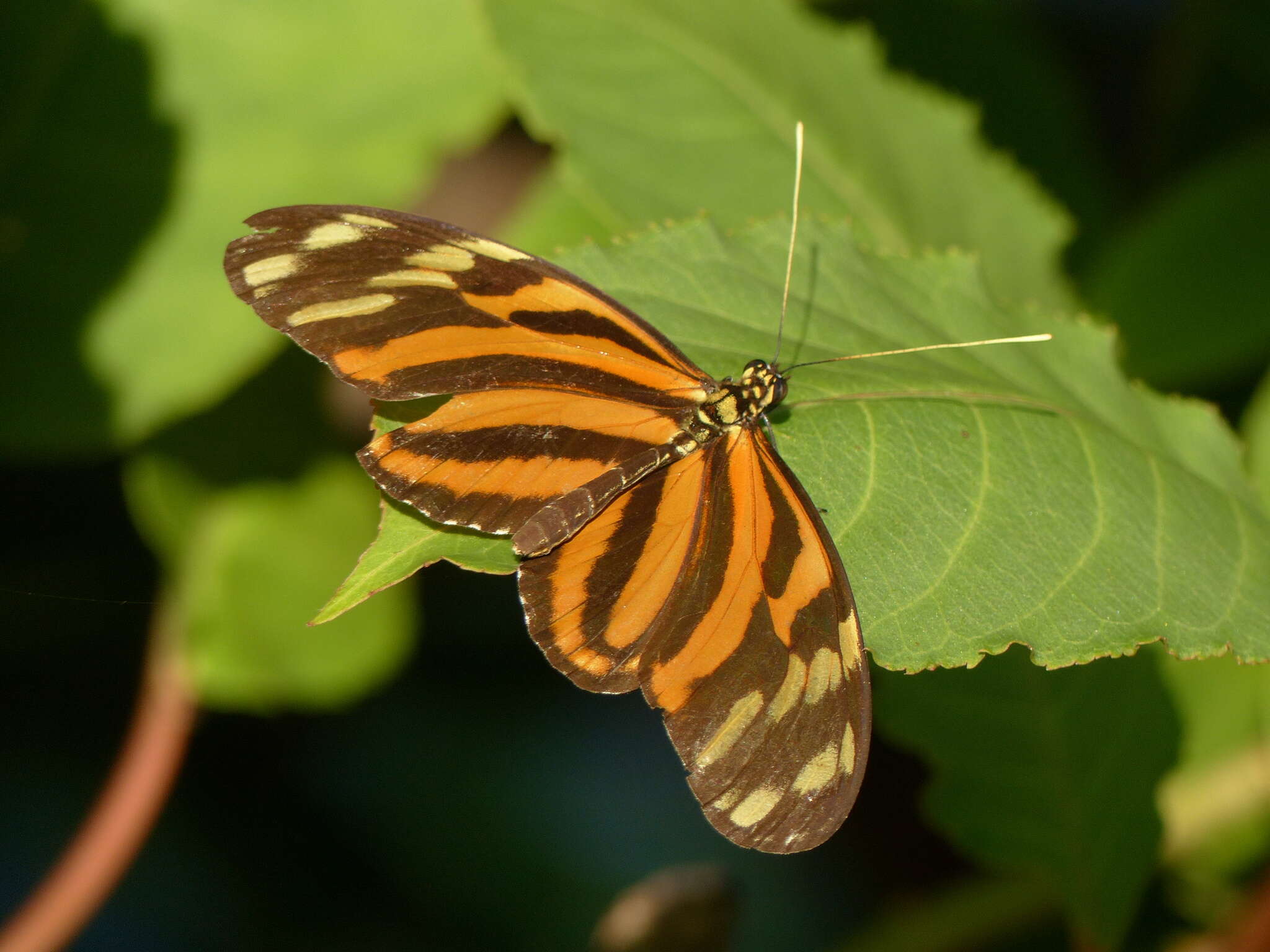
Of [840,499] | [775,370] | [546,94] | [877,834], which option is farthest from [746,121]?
[877,834]

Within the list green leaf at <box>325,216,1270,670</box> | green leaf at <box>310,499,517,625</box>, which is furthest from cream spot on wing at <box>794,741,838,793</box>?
green leaf at <box>310,499,517,625</box>

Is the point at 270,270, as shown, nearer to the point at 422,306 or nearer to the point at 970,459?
the point at 422,306

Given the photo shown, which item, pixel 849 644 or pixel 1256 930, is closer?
pixel 849 644

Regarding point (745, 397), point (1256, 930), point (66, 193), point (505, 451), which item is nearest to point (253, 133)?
point (66, 193)

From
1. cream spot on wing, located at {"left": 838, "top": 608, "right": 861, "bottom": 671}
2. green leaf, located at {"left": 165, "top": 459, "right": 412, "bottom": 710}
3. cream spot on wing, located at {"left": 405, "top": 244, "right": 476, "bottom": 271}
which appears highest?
cream spot on wing, located at {"left": 405, "top": 244, "right": 476, "bottom": 271}

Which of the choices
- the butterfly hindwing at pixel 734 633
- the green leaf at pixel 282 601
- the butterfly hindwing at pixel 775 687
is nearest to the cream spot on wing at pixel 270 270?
the butterfly hindwing at pixel 734 633

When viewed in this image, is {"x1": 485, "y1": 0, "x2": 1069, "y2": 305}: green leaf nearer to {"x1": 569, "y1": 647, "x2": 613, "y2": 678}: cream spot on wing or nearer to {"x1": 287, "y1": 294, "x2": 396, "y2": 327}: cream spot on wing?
{"x1": 287, "y1": 294, "x2": 396, "y2": 327}: cream spot on wing
